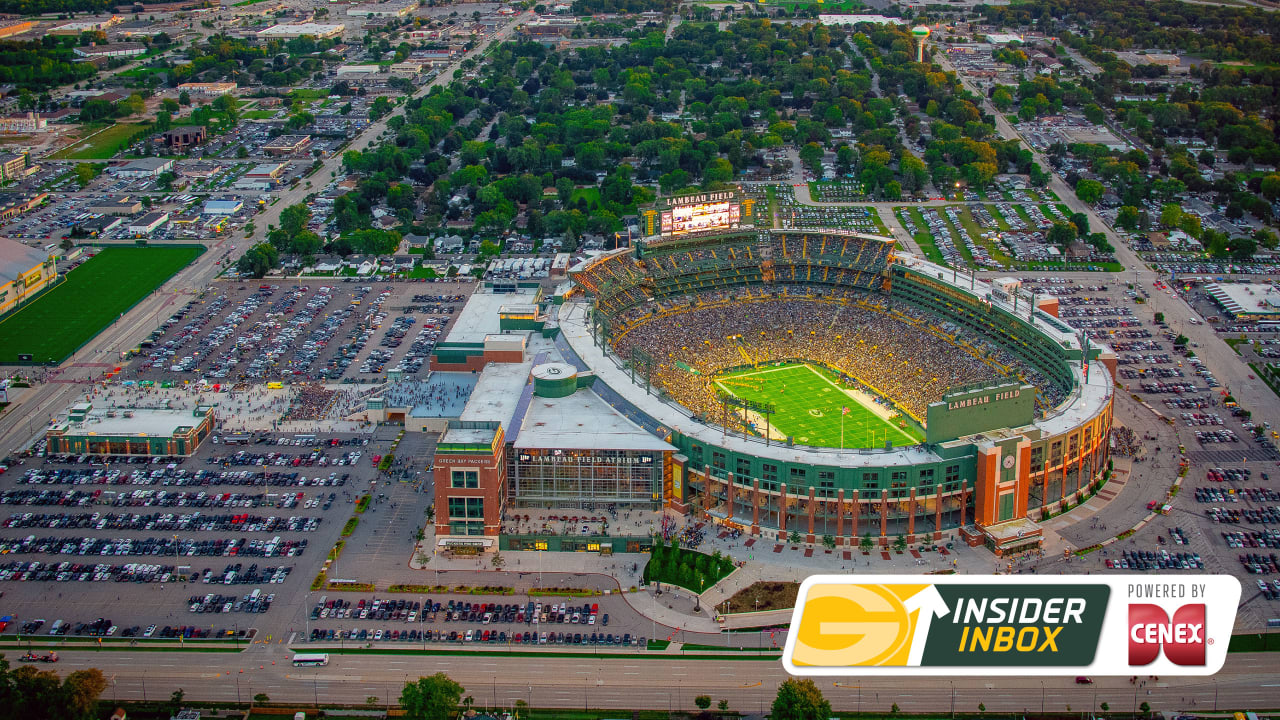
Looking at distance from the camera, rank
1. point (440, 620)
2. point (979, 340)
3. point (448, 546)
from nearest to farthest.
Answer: point (440, 620) → point (448, 546) → point (979, 340)

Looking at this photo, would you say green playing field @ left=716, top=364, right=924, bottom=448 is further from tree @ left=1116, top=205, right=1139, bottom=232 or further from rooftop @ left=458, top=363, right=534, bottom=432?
tree @ left=1116, top=205, right=1139, bottom=232

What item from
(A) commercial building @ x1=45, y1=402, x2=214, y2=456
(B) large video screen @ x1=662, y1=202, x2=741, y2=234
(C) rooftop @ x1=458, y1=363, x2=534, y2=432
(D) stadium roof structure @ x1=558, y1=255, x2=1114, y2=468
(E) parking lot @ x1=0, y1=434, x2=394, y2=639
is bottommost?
(E) parking lot @ x1=0, y1=434, x2=394, y2=639

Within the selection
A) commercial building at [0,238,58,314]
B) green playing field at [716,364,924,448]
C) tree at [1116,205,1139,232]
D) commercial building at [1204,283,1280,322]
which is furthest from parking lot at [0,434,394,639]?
tree at [1116,205,1139,232]

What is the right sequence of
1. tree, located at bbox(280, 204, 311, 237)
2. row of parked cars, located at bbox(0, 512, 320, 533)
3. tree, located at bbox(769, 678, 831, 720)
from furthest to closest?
tree, located at bbox(280, 204, 311, 237), row of parked cars, located at bbox(0, 512, 320, 533), tree, located at bbox(769, 678, 831, 720)

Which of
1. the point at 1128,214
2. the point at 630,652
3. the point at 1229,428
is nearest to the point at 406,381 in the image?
the point at 630,652

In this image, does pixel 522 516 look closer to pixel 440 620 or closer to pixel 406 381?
pixel 440 620

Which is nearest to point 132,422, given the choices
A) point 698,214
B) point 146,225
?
point 698,214

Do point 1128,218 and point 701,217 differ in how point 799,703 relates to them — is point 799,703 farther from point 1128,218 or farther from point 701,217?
point 1128,218
